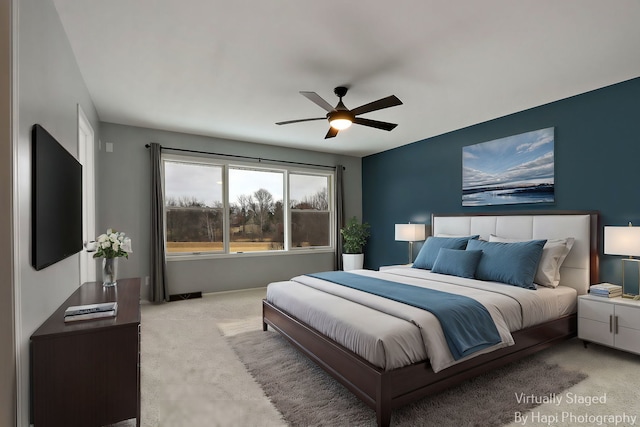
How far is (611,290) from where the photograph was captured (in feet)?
10.4

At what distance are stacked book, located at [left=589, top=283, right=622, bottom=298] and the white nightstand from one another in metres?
0.05

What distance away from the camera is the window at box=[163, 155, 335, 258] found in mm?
5336

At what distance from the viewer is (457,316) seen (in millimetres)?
2402

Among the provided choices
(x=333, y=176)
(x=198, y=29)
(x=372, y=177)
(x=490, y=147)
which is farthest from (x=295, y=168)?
(x=198, y=29)

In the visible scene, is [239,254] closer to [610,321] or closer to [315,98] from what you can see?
[315,98]

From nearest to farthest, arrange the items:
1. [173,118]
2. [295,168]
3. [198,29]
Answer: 1. [198,29]
2. [173,118]
3. [295,168]

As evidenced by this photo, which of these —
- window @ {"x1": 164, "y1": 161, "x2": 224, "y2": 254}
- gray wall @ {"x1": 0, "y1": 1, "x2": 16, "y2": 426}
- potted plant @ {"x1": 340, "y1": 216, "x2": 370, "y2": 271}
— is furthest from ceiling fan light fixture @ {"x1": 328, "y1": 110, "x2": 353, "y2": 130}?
potted plant @ {"x1": 340, "y1": 216, "x2": 370, "y2": 271}

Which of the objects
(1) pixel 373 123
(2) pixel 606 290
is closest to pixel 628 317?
(2) pixel 606 290

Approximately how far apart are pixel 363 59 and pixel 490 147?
8.61 feet

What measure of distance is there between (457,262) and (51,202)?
3726mm

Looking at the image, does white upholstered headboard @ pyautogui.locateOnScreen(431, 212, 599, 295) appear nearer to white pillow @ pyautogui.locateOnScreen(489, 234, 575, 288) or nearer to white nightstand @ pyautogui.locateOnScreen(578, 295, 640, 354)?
white pillow @ pyautogui.locateOnScreen(489, 234, 575, 288)

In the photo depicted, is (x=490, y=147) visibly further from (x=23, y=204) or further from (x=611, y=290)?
(x=23, y=204)

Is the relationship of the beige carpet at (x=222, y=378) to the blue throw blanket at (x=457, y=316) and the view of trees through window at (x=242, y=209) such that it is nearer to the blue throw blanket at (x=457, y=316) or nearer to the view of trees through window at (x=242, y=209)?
the blue throw blanket at (x=457, y=316)

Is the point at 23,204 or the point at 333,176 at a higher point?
the point at 333,176
